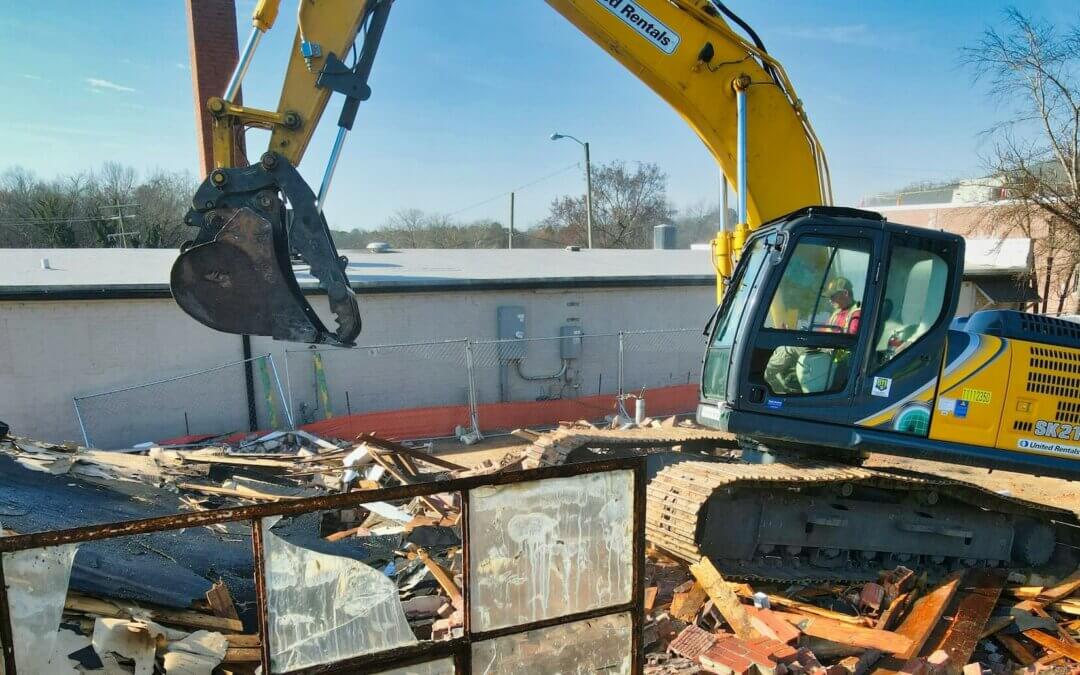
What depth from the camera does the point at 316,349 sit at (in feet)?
43.8

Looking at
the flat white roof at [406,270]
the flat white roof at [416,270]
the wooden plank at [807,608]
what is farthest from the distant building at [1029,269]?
A: the wooden plank at [807,608]

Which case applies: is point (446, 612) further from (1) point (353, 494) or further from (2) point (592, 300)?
(2) point (592, 300)

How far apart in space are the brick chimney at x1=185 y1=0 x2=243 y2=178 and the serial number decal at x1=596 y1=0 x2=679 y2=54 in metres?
14.5

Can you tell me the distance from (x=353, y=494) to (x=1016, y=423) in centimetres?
546

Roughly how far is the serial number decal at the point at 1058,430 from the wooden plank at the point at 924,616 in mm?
1365

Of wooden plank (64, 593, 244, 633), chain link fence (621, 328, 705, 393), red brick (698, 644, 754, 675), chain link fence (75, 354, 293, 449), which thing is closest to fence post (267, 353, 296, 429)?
chain link fence (75, 354, 293, 449)

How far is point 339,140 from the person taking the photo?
6.14m

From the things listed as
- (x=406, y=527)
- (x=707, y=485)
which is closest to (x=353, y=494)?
(x=707, y=485)

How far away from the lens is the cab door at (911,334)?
5.66m

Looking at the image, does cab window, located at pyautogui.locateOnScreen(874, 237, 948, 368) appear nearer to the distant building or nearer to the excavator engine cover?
the excavator engine cover

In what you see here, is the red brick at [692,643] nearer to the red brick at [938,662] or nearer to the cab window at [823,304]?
the red brick at [938,662]

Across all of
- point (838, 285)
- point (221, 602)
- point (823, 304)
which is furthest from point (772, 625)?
point (221, 602)

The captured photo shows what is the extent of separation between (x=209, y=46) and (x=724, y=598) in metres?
18.6

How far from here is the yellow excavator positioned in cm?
563
